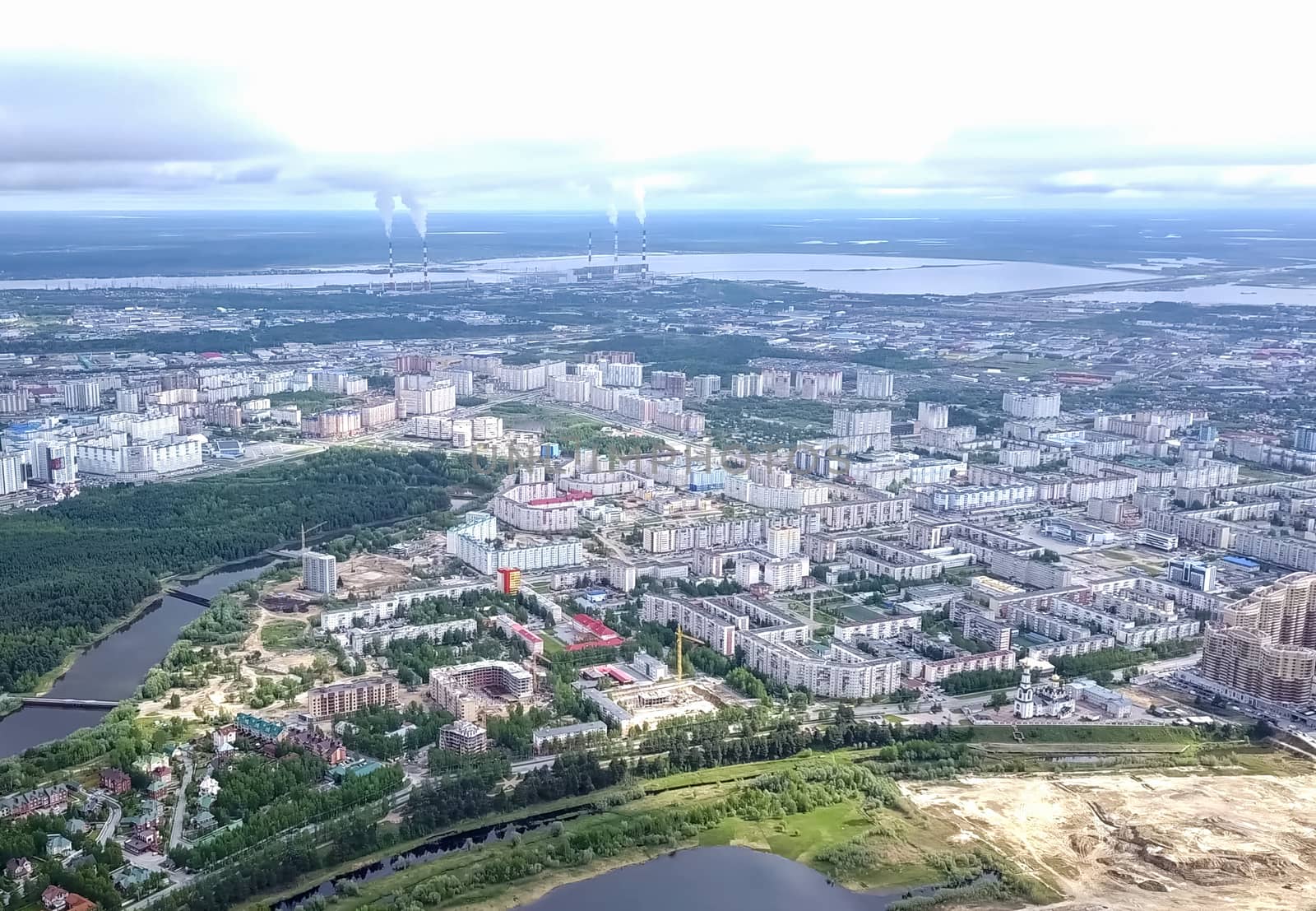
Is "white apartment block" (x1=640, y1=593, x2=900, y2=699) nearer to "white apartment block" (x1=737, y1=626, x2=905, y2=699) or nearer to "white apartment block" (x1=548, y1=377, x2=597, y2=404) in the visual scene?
"white apartment block" (x1=737, y1=626, x2=905, y2=699)

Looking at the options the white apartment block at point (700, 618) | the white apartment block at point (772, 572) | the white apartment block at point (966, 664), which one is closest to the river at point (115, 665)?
the white apartment block at point (700, 618)

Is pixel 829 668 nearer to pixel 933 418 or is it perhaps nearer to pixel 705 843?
pixel 705 843

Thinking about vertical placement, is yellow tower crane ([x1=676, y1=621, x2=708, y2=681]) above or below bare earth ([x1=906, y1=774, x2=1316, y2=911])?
above

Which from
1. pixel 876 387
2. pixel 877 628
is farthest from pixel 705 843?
pixel 876 387

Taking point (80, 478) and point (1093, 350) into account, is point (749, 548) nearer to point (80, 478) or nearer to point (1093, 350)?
point (80, 478)

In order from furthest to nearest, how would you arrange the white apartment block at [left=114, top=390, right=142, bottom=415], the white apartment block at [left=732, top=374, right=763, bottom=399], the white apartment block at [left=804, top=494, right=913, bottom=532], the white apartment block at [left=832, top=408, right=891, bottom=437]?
1. the white apartment block at [left=732, top=374, right=763, bottom=399]
2. the white apartment block at [left=114, top=390, right=142, bottom=415]
3. the white apartment block at [left=832, top=408, right=891, bottom=437]
4. the white apartment block at [left=804, top=494, right=913, bottom=532]

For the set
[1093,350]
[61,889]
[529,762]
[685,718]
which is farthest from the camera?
[1093,350]

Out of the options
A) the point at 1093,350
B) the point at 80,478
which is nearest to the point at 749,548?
the point at 80,478

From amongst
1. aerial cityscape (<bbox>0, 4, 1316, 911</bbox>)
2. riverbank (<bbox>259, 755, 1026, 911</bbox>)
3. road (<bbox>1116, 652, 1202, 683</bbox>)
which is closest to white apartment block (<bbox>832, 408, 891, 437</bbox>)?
aerial cityscape (<bbox>0, 4, 1316, 911</bbox>)
